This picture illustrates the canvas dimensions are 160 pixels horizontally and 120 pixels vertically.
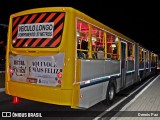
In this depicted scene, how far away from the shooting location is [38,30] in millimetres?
7062

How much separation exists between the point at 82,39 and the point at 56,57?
106cm

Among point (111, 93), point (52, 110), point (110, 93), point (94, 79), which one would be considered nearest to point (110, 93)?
point (110, 93)

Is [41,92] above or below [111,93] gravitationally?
above

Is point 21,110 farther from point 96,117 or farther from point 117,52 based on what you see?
point 117,52

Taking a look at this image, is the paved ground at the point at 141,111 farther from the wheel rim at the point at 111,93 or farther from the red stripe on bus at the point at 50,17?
the red stripe on bus at the point at 50,17

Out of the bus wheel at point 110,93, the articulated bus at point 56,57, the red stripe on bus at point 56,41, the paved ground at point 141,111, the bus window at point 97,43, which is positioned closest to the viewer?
the articulated bus at point 56,57

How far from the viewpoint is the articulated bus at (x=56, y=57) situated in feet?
21.2

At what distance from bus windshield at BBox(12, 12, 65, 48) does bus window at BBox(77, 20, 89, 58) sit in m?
0.58

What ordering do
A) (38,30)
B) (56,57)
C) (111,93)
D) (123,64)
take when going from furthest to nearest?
1. (123,64)
2. (111,93)
3. (38,30)
4. (56,57)

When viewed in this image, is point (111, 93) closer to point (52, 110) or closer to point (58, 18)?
point (52, 110)

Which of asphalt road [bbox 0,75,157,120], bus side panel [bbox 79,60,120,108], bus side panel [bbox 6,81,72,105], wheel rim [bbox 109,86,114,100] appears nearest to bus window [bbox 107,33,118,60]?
bus side panel [bbox 79,60,120,108]

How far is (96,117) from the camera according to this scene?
746 centimetres

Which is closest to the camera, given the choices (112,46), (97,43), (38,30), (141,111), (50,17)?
(50,17)

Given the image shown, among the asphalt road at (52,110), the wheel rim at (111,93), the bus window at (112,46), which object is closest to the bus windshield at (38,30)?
the asphalt road at (52,110)
